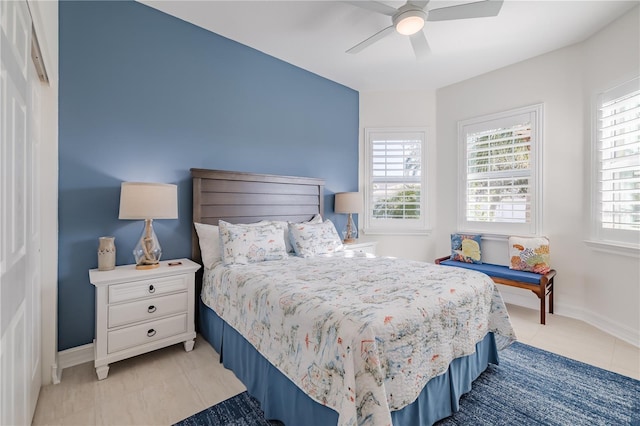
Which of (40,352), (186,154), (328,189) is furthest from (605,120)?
(40,352)

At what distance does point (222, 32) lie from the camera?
10.00 feet

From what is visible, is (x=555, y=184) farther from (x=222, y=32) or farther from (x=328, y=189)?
(x=222, y=32)

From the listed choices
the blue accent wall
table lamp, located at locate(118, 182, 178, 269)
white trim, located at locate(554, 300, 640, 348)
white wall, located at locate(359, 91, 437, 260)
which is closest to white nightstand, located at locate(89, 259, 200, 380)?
table lamp, located at locate(118, 182, 178, 269)

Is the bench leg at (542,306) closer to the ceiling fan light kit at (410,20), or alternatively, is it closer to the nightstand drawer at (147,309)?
the ceiling fan light kit at (410,20)

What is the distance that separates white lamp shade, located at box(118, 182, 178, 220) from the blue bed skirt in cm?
102

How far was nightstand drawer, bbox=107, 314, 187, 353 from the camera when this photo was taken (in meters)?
2.11

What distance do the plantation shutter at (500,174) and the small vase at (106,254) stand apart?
4.10m

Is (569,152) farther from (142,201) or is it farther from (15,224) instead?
(15,224)

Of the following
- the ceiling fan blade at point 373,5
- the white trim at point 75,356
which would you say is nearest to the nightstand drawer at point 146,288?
the white trim at point 75,356

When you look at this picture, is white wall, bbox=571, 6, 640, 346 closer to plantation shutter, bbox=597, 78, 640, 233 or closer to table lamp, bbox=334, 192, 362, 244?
plantation shutter, bbox=597, 78, 640, 233

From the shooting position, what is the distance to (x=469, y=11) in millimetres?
2209

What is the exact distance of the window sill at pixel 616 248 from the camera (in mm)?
2635

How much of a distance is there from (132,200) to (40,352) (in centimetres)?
115

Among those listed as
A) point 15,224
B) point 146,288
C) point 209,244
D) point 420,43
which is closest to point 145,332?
point 146,288
